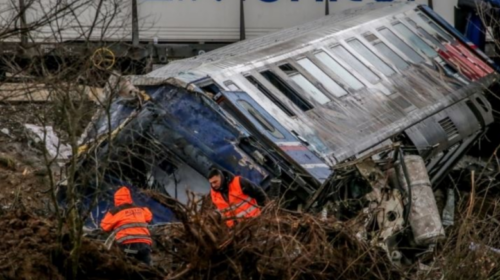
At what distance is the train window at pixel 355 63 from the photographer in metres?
22.6

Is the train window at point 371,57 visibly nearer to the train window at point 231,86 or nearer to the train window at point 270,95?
Answer: the train window at point 270,95

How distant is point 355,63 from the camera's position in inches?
896

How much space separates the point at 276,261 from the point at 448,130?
25.3 ft

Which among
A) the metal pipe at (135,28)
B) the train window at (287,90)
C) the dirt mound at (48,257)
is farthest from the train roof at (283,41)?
the dirt mound at (48,257)

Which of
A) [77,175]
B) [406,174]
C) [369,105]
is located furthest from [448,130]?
[77,175]

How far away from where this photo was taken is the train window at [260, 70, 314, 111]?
67.9ft

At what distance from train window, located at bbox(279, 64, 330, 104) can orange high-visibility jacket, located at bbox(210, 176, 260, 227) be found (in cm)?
309

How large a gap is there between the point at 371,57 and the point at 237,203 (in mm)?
6208

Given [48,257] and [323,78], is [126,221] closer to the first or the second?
[48,257]

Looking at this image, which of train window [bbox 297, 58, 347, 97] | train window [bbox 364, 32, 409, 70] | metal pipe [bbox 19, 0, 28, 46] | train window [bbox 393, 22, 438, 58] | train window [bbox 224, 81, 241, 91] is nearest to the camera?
metal pipe [bbox 19, 0, 28, 46]

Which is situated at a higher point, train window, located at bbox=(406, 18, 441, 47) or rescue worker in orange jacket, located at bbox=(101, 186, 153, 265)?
rescue worker in orange jacket, located at bbox=(101, 186, 153, 265)

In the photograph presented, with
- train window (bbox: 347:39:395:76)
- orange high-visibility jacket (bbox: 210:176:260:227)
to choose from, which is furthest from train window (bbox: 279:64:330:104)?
orange high-visibility jacket (bbox: 210:176:260:227)

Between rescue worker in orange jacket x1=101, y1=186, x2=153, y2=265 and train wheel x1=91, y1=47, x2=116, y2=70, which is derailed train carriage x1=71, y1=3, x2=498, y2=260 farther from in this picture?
train wheel x1=91, y1=47, x2=116, y2=70

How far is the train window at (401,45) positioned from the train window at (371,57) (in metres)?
0.78
